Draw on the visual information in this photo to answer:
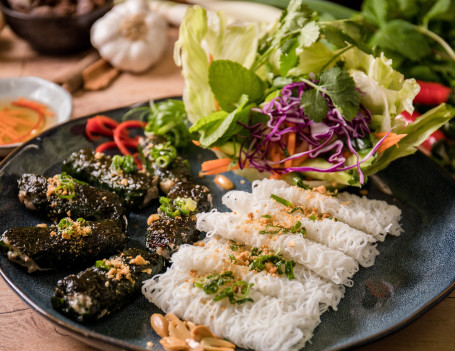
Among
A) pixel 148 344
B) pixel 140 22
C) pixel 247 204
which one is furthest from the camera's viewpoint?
pixel 140 22

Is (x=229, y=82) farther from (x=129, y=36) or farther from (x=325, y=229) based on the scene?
(x=129, y=36)

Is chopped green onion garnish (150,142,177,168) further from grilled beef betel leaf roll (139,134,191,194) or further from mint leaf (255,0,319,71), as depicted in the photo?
mint leaf (255,0,319,71)

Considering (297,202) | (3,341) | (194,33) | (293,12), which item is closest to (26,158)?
(3,341)

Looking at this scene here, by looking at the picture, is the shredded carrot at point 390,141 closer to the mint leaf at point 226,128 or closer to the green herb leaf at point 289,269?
the mint leaf at point 226,128

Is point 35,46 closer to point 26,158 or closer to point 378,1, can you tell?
point 26,158

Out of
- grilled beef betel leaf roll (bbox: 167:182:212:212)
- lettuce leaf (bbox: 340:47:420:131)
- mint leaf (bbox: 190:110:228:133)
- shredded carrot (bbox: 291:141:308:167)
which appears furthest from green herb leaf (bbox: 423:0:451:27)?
grilled beef betel leaf roll (bbox: 167:182:212:212)

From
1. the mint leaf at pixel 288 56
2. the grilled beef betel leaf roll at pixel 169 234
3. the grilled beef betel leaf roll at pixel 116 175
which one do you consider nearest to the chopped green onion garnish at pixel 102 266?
the grilled beef betel leaf roll at pixel 169 234
